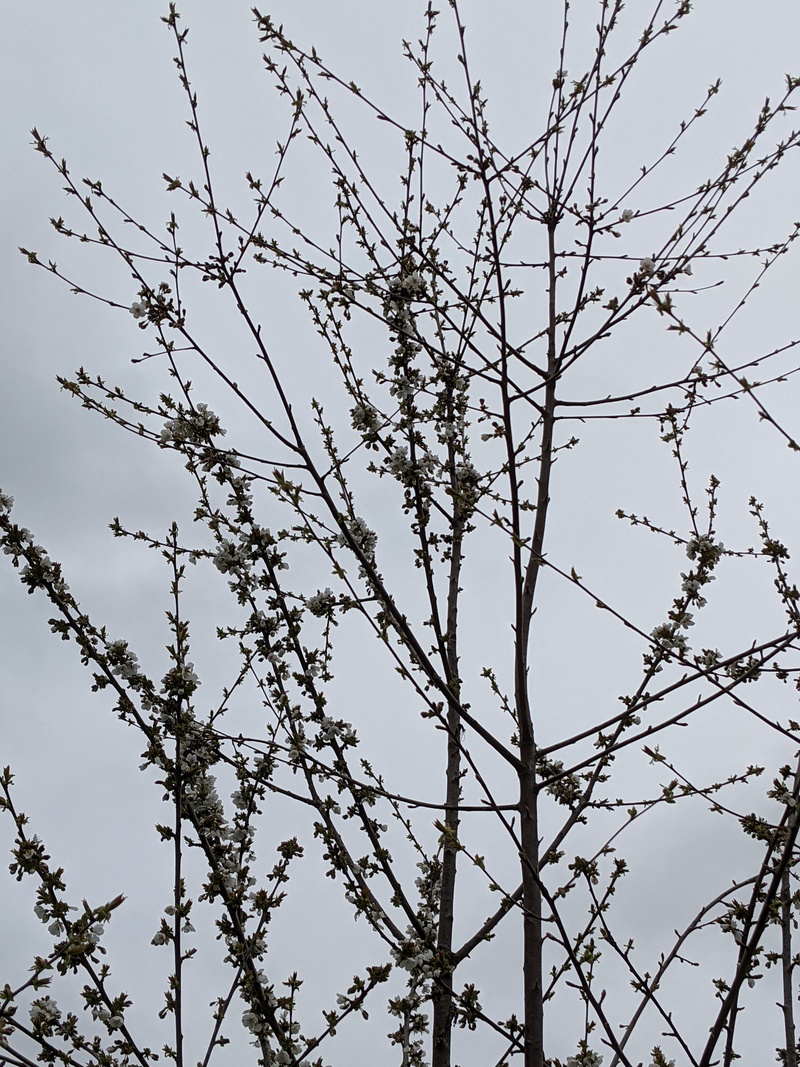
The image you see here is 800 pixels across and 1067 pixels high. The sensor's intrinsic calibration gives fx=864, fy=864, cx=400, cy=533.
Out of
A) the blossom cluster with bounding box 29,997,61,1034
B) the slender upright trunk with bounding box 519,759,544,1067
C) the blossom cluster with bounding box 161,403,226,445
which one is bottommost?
the blossom cluster with bounding box 29,997,61,1034

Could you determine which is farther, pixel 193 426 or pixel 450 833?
pixel 193 426

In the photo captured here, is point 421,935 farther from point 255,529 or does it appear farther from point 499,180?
point 499,180

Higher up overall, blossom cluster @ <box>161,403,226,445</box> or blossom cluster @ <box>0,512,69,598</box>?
blossom cluster @ <box>161,403,226,445</box>

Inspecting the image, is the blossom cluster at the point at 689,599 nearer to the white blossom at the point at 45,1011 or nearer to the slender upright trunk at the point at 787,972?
the slender upright trunk at the point at 787,972

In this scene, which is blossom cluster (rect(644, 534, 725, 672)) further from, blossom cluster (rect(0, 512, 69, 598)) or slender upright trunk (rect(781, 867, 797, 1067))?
blossom cluster (rect(0, 512, 69, 598))

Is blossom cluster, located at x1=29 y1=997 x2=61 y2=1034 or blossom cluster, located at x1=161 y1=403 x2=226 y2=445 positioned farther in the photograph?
blossom cluster, located at x1=161 y1=403 x2=226 y2=445

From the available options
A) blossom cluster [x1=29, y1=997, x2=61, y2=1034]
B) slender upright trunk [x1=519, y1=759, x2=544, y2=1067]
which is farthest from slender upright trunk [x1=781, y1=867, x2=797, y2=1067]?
blossom cluster [x1=29, y1=997, x2=61, y2=1034]

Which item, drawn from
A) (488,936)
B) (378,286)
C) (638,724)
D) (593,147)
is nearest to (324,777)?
(488,936)

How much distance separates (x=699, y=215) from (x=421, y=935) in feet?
11.3

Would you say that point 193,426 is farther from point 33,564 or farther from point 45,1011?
point 45,1011

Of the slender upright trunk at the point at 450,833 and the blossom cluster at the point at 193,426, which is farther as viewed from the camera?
A: the blossom cluster at the point at 193,426

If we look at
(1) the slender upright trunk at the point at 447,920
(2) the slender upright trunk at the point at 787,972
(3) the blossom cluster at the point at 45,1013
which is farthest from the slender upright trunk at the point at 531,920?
(3) the blossom cluster at the point at 45,1013

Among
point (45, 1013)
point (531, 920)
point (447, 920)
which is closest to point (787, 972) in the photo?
point (531, 920)

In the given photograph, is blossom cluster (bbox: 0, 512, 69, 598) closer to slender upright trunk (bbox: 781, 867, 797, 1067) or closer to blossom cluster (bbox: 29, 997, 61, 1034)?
blossom cluster (bbox: 29, 997, 61, 1034)
